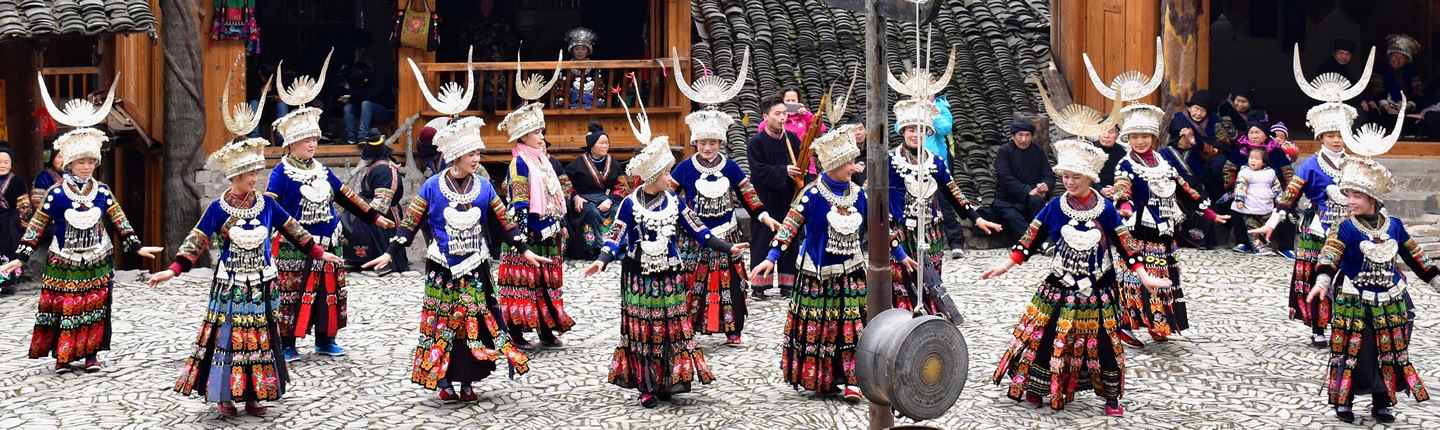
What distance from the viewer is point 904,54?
18312 mm

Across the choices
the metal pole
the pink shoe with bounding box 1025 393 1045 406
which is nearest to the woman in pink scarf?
the pink shoe with bounding box 1025 393 1045 406

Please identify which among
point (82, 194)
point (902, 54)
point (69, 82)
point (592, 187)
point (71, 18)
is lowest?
point (82, 194)

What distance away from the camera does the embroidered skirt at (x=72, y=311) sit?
399 inches

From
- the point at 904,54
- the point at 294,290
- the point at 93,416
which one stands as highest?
the point at 904,54

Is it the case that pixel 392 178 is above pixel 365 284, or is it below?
above

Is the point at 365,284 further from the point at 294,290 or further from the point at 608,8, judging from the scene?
the point at 608,8

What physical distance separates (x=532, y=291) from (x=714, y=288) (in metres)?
1.19

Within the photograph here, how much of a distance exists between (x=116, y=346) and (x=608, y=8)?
351 inches

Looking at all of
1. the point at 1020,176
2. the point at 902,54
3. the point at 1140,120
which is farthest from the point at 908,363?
the point at 902,54

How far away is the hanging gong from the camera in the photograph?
7328 mm

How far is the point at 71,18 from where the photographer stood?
44.1 feet

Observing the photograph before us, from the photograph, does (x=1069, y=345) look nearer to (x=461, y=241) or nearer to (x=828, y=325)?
(x=828, y=325)

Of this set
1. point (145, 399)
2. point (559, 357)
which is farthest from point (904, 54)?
point (145, 399)

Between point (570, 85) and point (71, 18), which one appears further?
point (570, 85)
